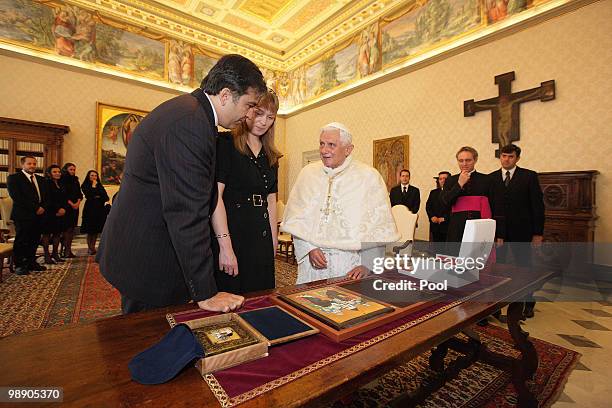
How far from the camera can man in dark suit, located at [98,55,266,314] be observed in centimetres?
123

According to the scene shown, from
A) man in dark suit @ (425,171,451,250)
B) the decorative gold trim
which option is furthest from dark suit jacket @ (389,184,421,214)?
the decorative gold trim

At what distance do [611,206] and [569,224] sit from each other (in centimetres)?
100

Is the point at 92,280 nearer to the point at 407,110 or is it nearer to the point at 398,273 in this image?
the point at 398,273

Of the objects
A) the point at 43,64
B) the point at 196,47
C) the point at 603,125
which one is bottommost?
the point at 603,125

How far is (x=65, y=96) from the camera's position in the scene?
9016 mm

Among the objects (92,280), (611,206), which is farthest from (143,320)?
(611,206)

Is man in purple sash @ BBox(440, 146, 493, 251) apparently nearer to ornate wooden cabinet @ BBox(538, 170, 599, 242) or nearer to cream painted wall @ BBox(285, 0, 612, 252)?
ornate wooden cabinet @ BBox(538, 170, 599, 242)

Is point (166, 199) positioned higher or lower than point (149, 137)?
lower

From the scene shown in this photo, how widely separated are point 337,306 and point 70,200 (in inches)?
293

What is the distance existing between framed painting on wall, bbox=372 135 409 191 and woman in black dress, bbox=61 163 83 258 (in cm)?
756

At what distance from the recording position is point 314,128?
471 inches

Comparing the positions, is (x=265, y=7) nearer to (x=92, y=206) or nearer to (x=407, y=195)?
(x=407, y=195)

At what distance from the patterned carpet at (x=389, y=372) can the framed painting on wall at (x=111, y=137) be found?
14.8 ft

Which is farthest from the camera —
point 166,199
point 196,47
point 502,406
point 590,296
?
point 196,47
